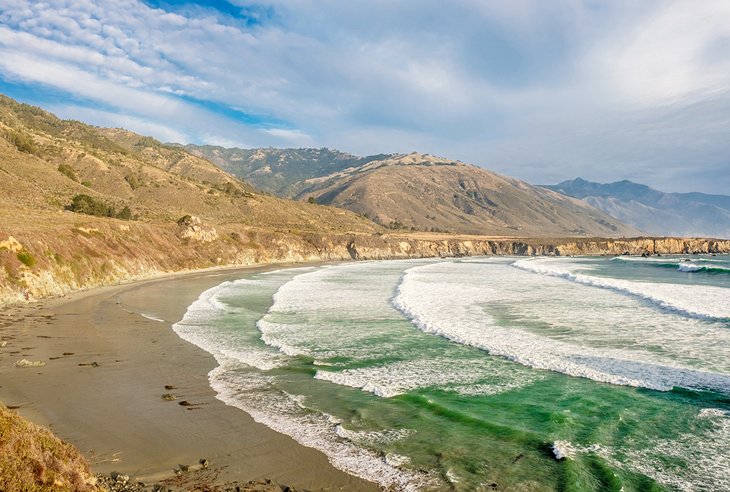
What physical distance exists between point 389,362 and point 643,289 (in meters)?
30.2

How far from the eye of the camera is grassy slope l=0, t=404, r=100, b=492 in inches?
214

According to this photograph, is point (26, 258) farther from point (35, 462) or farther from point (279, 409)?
point (35, 462)

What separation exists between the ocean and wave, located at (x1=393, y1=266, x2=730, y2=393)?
9 centimetres

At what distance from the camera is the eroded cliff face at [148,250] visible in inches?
1117

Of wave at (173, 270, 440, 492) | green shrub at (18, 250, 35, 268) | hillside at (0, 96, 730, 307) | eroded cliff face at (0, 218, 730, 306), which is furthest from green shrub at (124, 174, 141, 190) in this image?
wave at (173, 270, 440, 492)

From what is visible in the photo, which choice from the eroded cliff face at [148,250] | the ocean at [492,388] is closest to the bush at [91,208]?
the eroded cliff face at [148,250]

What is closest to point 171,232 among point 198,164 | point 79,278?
point 79,278

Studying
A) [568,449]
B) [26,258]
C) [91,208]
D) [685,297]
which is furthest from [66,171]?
[568,449]

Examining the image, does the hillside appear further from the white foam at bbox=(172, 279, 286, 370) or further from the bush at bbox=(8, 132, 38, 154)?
the white foam at bbox=(172, 279, 286, 370)

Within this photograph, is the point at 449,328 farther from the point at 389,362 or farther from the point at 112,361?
the point at 112,361

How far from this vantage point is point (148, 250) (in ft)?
161

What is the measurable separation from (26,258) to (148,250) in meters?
20.8

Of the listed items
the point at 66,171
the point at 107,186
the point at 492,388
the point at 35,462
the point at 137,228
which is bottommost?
the point at 492,388

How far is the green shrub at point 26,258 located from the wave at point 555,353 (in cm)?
2375
